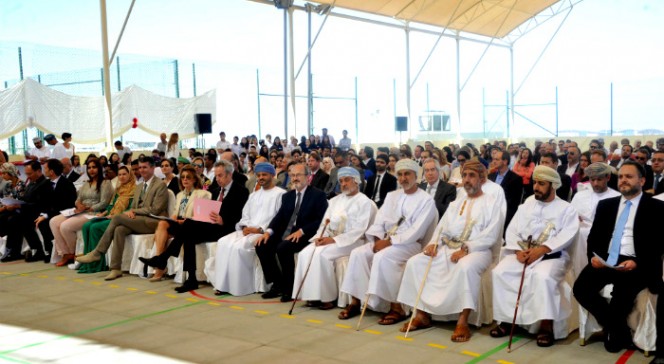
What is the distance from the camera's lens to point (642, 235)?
4.96 metres

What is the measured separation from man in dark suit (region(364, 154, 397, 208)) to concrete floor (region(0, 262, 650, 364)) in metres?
3.08

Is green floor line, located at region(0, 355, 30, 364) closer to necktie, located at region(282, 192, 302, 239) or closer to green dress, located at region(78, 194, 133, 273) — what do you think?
necktie, located at region(282, 192, 302, 239)

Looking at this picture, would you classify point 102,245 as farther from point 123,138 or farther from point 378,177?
point 123,138

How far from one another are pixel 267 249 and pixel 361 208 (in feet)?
3.76

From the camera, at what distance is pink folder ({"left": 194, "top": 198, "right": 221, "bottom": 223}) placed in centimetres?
763

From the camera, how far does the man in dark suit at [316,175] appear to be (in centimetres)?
1047

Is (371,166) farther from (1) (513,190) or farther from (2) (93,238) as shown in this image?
(2) (93,238)


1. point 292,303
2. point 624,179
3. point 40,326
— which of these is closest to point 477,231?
point 624,179

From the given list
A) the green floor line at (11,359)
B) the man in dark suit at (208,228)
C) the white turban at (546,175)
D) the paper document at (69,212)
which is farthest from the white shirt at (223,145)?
the white turban at (546,175)

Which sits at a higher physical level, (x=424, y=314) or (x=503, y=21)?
(x=503, y=21)

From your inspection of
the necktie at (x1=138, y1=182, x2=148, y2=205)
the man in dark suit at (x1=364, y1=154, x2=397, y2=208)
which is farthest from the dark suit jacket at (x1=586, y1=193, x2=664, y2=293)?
the necktie at (x1=138, y1=182, x2=148, y2=205)

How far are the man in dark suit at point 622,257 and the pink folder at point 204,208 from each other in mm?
4115

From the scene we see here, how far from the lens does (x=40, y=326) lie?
240 inches

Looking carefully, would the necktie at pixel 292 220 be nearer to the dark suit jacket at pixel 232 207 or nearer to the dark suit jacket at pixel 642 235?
the dark suit jacket at pixel 232 207
